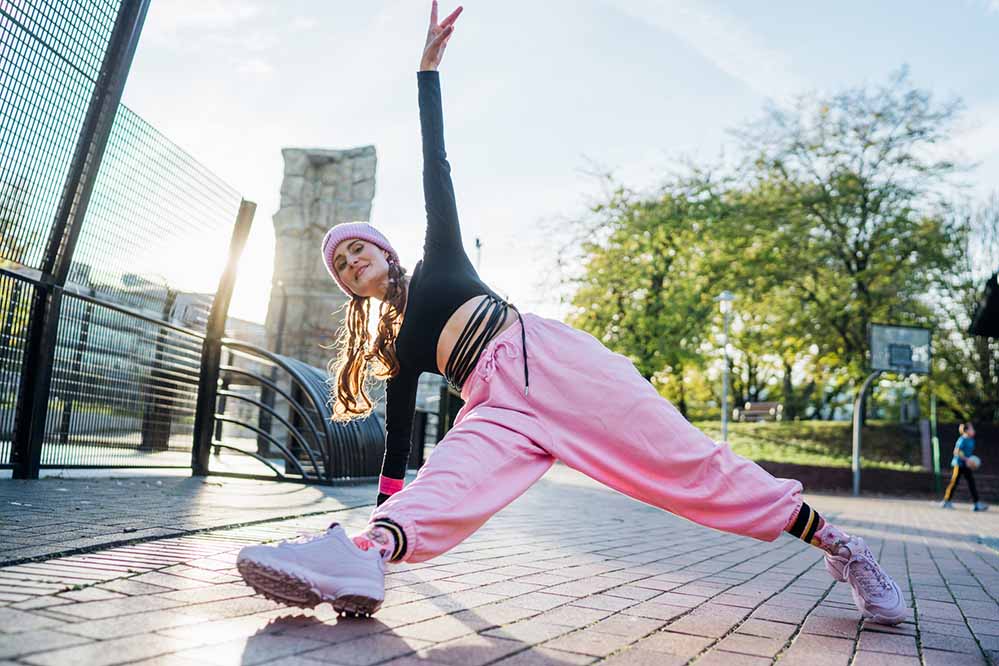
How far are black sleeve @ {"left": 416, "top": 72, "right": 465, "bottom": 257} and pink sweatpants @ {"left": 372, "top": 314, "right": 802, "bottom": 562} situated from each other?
1.41 ft

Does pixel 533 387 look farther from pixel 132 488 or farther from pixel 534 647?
pixel 132 488

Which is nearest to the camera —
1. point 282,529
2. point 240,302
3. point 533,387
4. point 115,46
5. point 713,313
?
point 533,387

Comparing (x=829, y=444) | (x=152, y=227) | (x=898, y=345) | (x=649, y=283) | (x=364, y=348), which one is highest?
(x=649, y=283)

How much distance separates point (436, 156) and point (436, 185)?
118 millimetres

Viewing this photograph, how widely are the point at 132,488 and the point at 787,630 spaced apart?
196 inches

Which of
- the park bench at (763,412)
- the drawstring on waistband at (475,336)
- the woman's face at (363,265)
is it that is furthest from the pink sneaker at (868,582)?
the park bench at (763,412)

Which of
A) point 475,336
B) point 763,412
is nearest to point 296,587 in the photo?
point 475,336

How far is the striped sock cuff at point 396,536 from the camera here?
236 cm

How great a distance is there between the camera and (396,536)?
2.36m

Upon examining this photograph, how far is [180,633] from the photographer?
7.33ft

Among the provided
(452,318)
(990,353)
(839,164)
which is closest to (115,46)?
(452,318)

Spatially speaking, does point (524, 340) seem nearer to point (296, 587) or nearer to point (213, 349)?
point (296, 587)

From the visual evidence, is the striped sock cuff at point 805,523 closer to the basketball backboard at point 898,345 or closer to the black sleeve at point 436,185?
the black sleeve at point 436,185

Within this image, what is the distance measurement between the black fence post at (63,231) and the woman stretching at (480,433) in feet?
12.2
